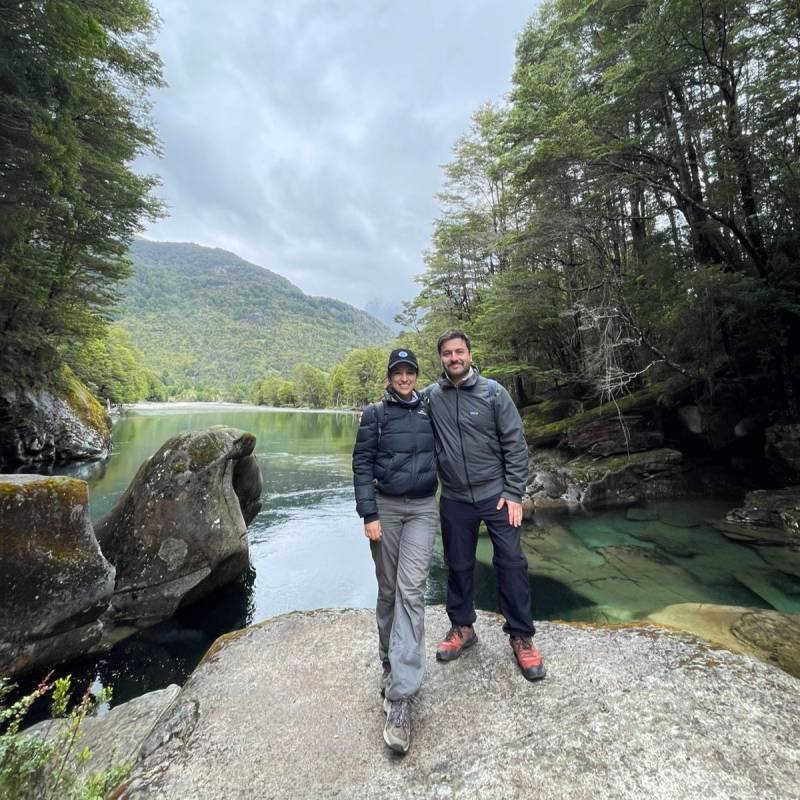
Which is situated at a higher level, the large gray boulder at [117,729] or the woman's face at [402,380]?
the woman's face at [402,380]

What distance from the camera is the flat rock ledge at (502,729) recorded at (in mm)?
2318

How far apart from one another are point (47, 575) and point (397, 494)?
15.6 feet

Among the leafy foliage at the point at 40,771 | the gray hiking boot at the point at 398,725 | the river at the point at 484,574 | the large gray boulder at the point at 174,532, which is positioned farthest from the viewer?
the large gray boulder at the point at 174,532

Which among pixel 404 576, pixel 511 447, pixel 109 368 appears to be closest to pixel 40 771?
pixel 404 576

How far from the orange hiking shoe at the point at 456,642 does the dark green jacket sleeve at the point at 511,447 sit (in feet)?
4.28

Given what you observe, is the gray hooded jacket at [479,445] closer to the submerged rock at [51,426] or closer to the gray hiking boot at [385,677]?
the gray hiking boot at [385,677]

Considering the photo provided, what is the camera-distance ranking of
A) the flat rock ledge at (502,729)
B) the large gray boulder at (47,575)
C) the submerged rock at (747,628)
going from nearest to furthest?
the flat rock ledge at (502,729) → the submerged rock at (747,628) → the large gray boulder at (47,575)

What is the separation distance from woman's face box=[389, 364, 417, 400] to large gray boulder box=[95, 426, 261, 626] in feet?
18.3

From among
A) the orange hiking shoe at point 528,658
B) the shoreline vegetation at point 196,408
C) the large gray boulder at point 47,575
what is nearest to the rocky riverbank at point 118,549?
the large gray boulder at point 47,575

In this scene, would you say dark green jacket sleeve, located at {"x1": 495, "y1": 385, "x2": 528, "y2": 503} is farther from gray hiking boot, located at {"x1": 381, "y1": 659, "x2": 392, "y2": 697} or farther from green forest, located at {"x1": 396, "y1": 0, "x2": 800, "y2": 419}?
green forest, located at {"x1": 396, "y1": 0, "x2": 800, "y2": 419}

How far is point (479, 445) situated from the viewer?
10.9 feet

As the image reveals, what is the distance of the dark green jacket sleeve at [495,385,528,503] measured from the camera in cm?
328

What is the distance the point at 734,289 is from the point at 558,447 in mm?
8592

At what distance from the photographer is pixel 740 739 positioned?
8.10 ft
